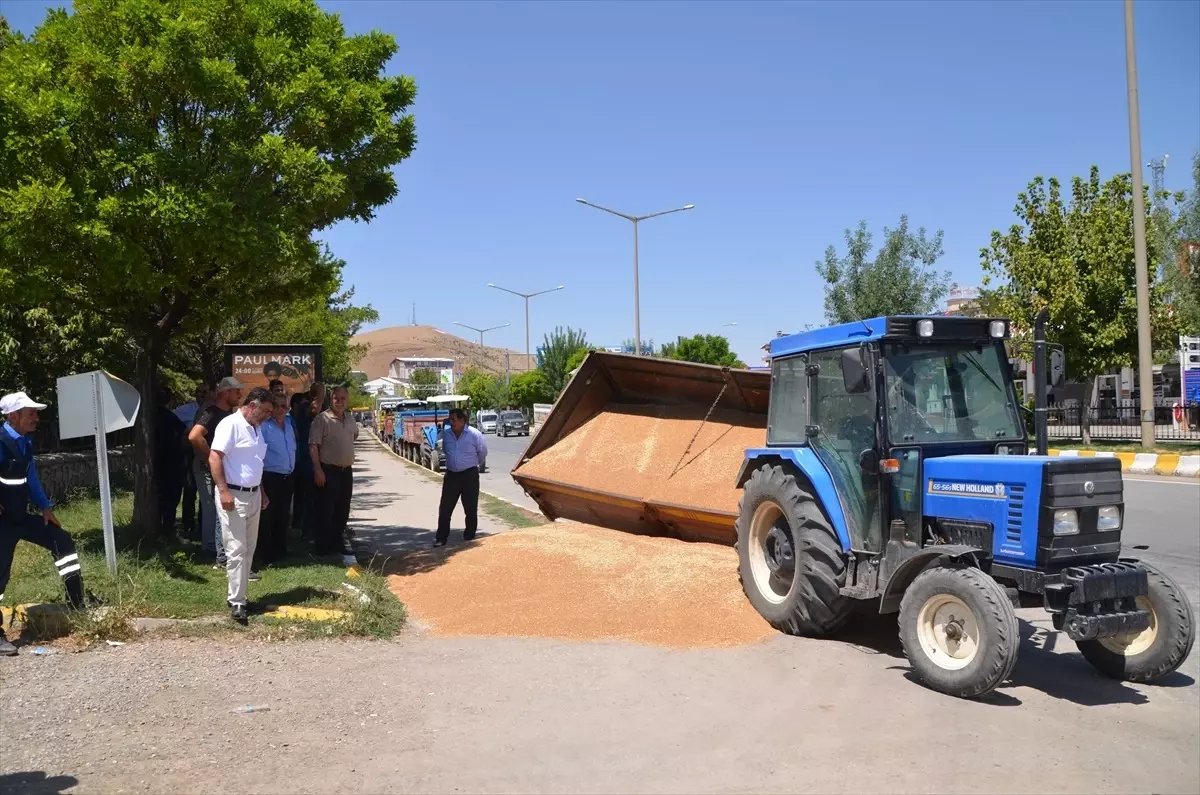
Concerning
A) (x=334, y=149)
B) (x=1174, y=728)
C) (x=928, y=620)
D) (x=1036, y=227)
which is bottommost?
(x=1174, y=728)

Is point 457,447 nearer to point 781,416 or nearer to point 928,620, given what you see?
point 781,416

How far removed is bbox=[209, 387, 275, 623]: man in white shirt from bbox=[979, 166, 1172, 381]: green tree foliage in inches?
914

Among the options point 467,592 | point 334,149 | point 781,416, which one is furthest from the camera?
point 334,149

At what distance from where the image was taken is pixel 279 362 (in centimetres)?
1593

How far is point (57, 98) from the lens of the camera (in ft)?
25.0

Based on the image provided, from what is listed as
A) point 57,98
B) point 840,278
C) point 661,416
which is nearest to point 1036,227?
point 840,278

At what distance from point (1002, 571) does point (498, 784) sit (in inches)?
128

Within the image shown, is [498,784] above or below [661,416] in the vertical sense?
below

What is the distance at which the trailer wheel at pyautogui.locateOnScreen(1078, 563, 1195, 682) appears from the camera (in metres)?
5.51

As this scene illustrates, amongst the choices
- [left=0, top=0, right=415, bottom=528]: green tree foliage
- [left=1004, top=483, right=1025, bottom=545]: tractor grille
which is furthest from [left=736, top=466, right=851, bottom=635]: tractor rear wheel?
[left=0, top=0, right=415, bottom=528]: green tree foliage

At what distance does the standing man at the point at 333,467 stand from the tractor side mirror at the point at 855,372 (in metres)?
5.69

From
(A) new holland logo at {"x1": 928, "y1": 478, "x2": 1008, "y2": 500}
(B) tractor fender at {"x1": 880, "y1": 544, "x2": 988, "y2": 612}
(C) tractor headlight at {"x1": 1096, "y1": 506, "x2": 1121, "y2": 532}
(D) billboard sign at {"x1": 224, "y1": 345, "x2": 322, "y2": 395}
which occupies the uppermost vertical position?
(D) billboard sign at {"x1": 224, "y1": 345, "x2": 322, "y2": 395}

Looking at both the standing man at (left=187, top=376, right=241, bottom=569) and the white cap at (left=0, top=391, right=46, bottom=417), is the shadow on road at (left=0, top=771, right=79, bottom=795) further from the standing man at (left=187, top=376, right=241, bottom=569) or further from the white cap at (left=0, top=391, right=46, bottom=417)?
the standing man at (left=187, top=376, right=241, bottom=569)

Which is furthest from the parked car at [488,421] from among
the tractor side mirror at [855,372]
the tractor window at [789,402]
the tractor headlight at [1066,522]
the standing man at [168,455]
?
the tractor headlight at [1066,522]
